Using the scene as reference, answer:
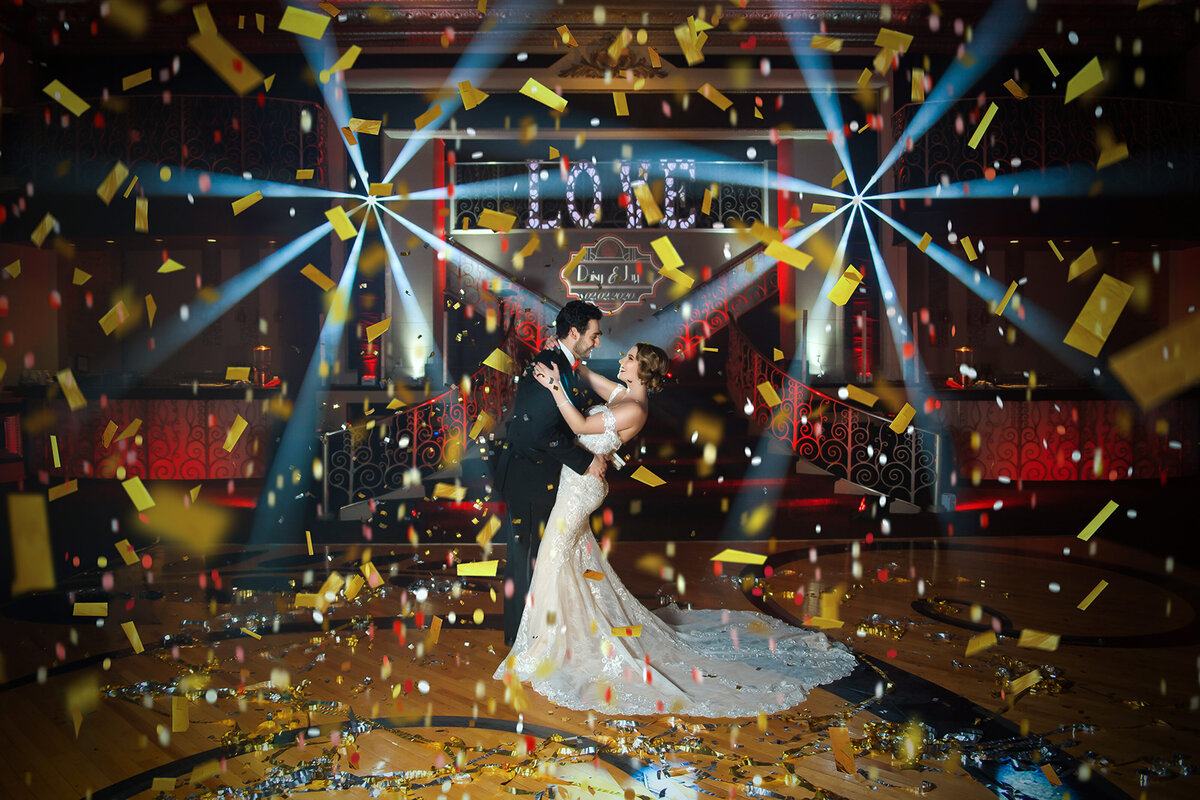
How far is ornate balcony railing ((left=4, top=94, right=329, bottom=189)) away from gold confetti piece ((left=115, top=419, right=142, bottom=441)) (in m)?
2.44

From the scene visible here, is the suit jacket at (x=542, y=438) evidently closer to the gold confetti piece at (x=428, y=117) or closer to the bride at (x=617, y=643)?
the bride at (x=617, y=643)

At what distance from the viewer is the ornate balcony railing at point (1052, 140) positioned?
8945 mm

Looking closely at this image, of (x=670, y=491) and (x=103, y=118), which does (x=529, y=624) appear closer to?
(x=670, y=491)

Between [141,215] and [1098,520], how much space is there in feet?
30.1

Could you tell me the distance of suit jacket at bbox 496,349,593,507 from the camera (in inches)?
146

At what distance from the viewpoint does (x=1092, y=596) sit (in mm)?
4926

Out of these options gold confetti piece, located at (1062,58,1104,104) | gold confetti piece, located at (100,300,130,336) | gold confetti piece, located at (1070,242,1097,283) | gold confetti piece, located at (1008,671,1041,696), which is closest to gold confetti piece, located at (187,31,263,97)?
gold confetti piece, located at (100,300,130,336)

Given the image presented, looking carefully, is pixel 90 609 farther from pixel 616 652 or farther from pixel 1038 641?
pixel 1038 641

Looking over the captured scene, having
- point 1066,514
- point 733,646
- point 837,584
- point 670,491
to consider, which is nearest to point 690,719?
point 733,646

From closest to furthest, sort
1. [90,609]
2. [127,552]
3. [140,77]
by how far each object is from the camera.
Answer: [90,609]
[127,552]
[140,77]

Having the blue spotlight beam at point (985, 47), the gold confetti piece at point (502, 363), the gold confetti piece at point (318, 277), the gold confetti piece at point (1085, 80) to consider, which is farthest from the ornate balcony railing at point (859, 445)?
the gold confetti piece at point (318, 277)

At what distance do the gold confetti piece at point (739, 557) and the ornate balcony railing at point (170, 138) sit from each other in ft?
20.8

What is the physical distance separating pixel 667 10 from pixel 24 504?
813 cm

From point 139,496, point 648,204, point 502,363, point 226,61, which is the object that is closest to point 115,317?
point 226,61
